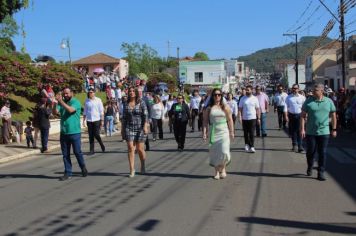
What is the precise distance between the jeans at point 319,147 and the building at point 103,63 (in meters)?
89.5

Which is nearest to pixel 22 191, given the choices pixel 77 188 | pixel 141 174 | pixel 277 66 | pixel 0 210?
pixel 77 188

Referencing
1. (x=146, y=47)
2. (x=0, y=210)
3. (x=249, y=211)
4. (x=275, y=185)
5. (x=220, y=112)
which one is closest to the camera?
(x=249, y=211)

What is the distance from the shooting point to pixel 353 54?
62.1 meters

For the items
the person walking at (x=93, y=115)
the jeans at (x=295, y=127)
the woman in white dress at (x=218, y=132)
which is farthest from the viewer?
the person walking at (x=93, y=115)

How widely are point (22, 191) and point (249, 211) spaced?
13.9 feet

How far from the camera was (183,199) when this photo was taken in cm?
815

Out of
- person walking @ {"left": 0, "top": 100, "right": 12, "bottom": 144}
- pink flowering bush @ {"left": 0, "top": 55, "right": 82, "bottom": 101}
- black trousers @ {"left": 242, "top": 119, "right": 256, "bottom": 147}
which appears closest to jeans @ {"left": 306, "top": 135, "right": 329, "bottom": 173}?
black trousers @ {"left": 242, "top": 119, "right": 256, "bottom": 147}

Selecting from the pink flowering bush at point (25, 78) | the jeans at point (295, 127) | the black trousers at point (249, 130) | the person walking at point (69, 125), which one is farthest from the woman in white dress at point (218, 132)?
the pink flowering bush at point (25, 78)

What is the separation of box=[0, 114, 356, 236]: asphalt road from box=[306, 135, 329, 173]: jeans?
31 cm

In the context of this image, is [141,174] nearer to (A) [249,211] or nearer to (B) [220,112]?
(B) [220,112]

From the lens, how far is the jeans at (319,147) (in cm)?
969

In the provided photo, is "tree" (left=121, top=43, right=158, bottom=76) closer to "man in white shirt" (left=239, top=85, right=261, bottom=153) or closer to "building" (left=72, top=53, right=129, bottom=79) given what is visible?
"building" (left=72, top=53, right=129, bottom=79)

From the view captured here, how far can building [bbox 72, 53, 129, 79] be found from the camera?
100 meters

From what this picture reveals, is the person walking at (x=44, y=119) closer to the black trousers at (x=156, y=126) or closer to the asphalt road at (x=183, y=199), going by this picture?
the asphalt road at (x=183, y=199)
